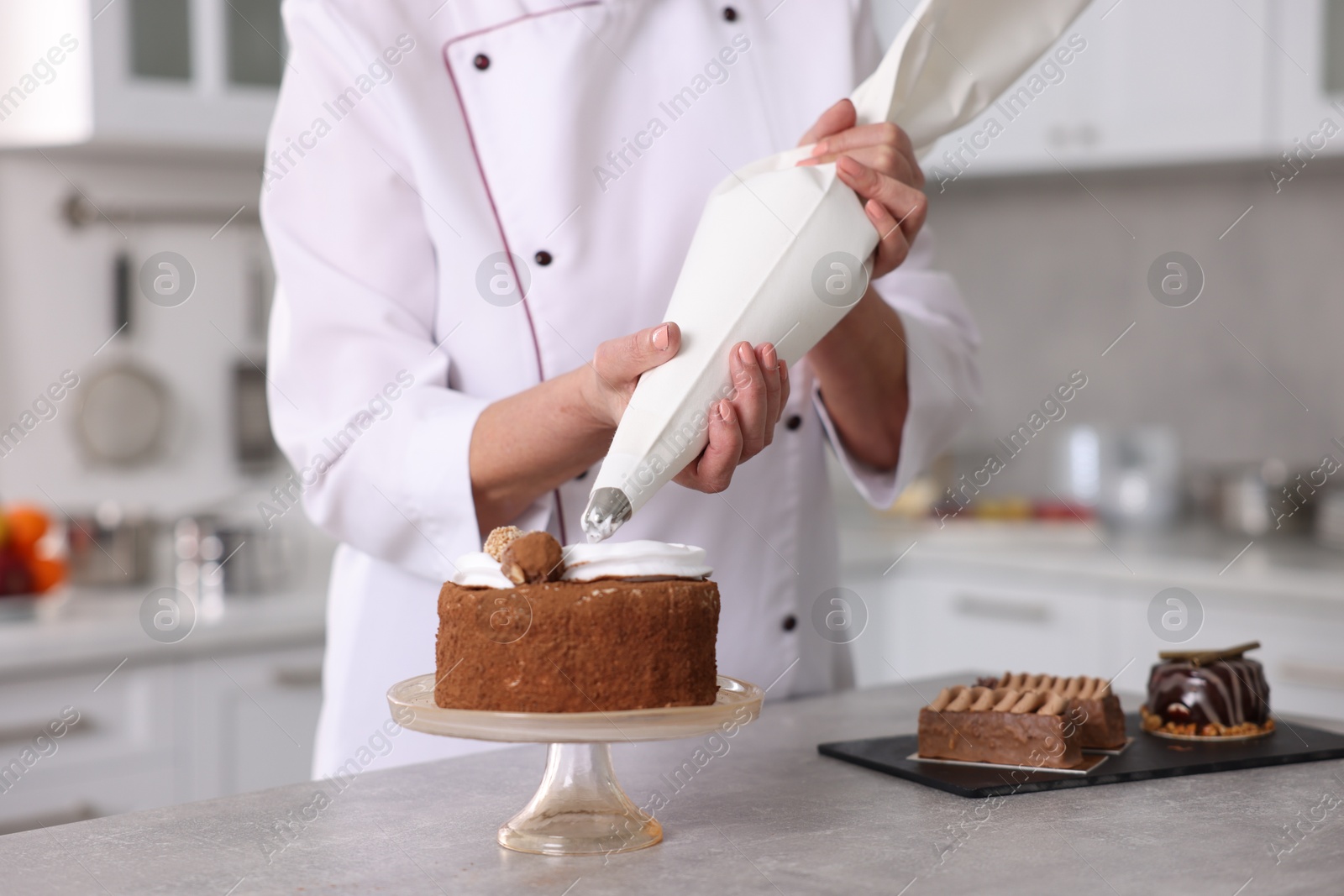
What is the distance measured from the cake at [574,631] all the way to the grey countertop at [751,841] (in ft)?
0.27

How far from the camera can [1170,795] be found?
2.75ft

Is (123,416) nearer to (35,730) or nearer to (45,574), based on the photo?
(45,574)

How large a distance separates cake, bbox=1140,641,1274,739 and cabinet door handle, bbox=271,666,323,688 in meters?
1.35

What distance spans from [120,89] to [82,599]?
77cm

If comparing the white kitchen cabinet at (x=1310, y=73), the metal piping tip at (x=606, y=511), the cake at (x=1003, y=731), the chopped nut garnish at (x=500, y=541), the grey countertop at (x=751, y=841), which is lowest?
the grey countertop at (x=751, y=841)

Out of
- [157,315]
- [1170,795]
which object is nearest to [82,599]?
[157,315]

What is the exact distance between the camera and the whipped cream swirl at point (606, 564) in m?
0.77

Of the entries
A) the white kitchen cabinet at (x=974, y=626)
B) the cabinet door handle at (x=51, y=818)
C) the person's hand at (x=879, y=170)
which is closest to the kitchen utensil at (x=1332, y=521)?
the white kitchen cabinet at (x=974, y=626)

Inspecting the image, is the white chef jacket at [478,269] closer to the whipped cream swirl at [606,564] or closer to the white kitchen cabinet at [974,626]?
the whipped cream swirl at [606,564]

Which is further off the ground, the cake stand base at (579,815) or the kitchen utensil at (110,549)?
the kitchen utensil at (110,549)

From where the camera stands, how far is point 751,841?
0.75 m

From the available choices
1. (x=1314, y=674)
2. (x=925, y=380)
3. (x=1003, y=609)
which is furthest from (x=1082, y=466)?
(x=925, y=380)

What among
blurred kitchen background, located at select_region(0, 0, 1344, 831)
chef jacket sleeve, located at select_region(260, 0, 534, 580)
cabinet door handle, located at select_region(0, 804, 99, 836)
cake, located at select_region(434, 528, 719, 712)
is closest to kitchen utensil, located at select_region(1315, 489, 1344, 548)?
blurred kitchen background, located at select_region(0, 0, 1344, 831)

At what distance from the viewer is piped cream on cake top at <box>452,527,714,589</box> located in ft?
2.50
